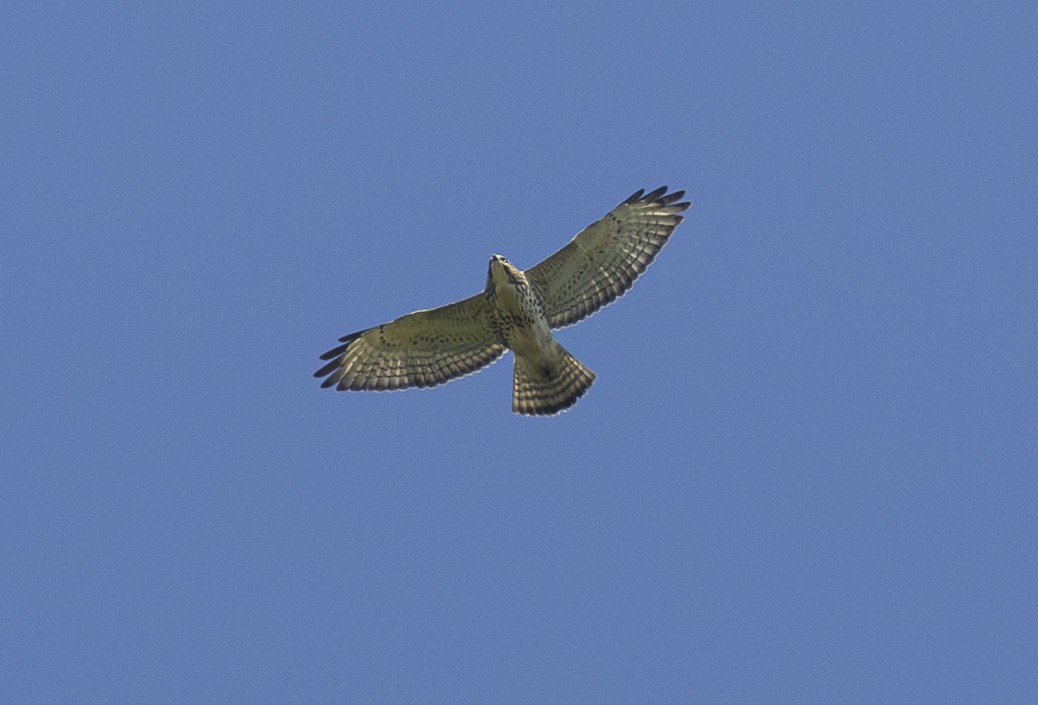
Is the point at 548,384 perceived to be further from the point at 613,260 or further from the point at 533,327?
the point at 613,260

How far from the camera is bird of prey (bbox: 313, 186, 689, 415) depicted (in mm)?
20484

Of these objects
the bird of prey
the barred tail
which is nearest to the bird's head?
the bird of prey

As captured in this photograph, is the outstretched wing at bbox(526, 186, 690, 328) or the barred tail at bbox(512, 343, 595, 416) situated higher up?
the outstretched wing at bbox(526, 186, 690, 328)

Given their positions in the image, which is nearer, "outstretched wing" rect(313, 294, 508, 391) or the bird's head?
the bird's head

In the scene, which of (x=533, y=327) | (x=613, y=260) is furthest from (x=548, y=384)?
(x=613, y=260)

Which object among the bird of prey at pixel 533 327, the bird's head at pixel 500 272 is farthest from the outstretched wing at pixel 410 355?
the bird's head at pixel 500 272

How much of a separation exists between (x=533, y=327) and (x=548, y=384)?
3.02 feet

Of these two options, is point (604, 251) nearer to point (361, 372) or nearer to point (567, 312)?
point (567, 312)

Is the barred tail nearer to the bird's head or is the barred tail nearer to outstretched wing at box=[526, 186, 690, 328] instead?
outstretched wing at box=[526, 186, 690, 328]

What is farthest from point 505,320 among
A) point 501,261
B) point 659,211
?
point 659,211

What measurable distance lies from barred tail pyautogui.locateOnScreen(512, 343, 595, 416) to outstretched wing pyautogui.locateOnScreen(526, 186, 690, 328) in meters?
0.51

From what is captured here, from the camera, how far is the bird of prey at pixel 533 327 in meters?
20.5

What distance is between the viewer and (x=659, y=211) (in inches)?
820

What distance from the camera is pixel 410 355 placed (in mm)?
21141
